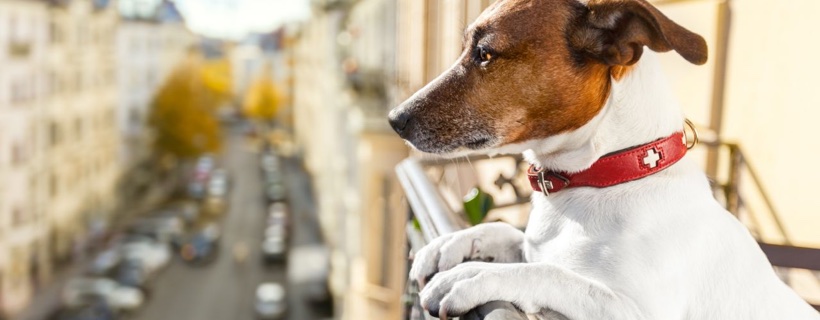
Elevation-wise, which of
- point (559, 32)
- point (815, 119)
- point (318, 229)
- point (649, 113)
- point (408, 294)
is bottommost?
point (318, 229)

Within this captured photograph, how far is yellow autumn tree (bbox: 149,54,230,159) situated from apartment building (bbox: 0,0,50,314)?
40.8 ft

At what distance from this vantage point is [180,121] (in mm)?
39438

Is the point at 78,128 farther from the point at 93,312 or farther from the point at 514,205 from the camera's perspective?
the point at 514,205

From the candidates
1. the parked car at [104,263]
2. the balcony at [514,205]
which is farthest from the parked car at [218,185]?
the balcony at [514,205]

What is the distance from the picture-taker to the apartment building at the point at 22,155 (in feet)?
75.6

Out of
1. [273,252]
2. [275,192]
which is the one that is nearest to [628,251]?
[273,252]

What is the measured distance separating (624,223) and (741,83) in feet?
8.01

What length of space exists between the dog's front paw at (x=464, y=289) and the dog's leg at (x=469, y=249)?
0.29 metres

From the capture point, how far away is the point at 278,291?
2250 centimetres

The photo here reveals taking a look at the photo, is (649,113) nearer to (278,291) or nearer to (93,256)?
(278,291)

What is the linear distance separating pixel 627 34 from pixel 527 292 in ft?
1.95

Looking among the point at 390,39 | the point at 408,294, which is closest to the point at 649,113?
the point at 408,294

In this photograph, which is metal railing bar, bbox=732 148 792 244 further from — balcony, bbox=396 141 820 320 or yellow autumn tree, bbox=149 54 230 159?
yellow autumn tree, bbox=149 54 230 159

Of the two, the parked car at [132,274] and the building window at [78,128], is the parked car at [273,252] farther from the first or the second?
the building window at [78,128]
